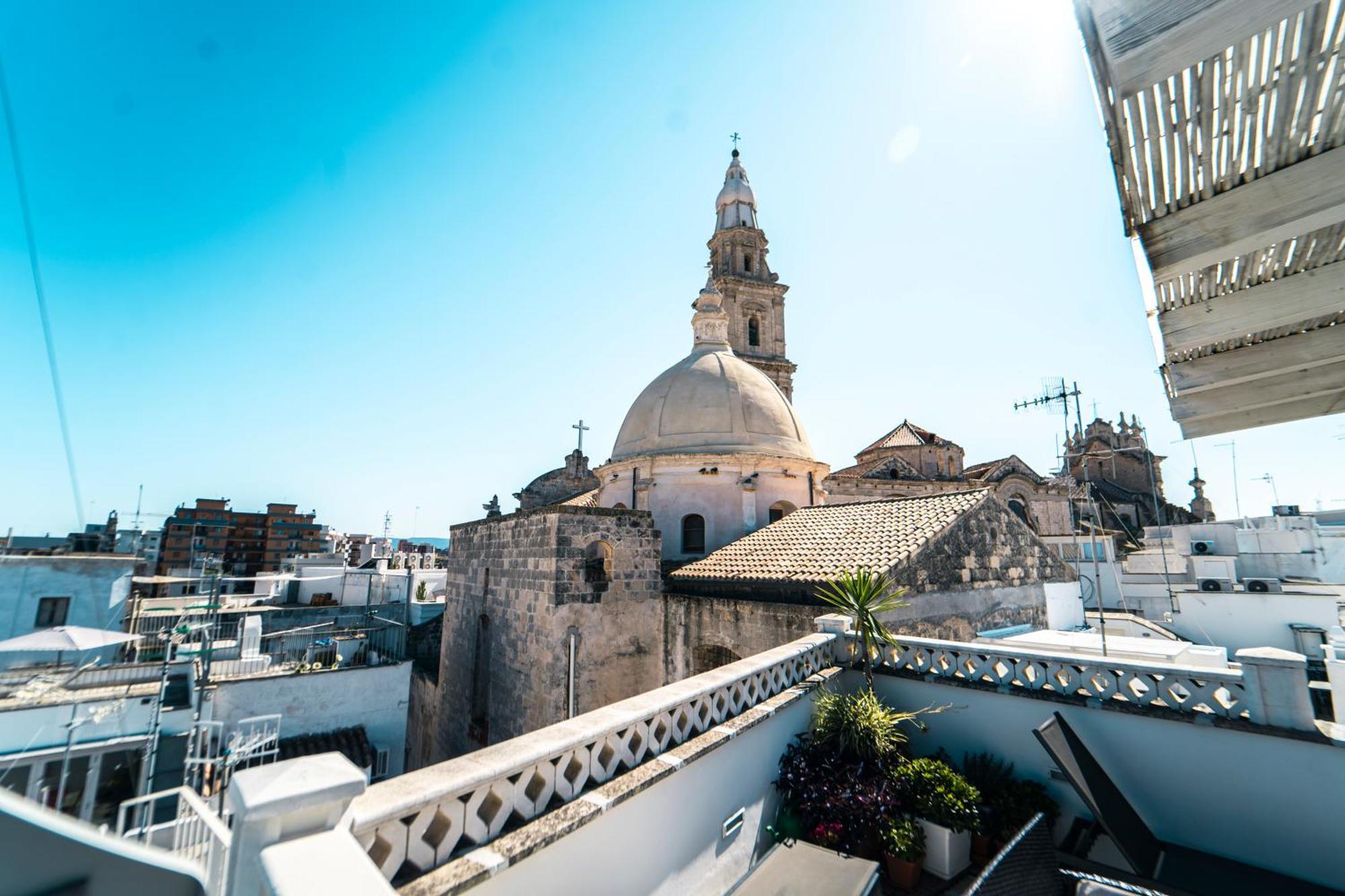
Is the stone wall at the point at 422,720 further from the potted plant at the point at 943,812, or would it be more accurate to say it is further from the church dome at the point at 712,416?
the potted plant at the point at 943,812

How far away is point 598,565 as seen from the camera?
12.0 metres

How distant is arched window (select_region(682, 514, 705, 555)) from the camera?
53.9 ft

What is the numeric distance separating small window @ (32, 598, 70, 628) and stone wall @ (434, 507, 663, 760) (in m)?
8.93

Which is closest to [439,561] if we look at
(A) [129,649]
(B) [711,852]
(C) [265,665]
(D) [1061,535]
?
(C) [265,665]

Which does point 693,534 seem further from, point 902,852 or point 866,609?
point 902,852

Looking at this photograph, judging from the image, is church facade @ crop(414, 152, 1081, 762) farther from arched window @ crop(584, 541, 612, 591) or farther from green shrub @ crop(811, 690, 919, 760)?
green shrub @ crop(811, 690, 919, 760)

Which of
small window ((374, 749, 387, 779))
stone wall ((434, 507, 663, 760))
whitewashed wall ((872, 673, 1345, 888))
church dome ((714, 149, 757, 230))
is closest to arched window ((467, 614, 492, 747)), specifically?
stone wall ((434, 507, 663, 760))

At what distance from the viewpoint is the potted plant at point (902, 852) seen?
16.6 ft

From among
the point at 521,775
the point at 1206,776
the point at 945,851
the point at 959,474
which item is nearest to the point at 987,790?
the point at 945,851

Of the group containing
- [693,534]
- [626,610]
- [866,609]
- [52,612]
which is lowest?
[626,610]

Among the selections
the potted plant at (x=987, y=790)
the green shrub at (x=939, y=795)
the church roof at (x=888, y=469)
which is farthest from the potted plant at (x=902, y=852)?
the church roof at (x=888, y=469)

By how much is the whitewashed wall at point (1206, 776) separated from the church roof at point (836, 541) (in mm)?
3234

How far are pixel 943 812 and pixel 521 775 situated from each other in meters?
4.01

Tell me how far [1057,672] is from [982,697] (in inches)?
31.4
